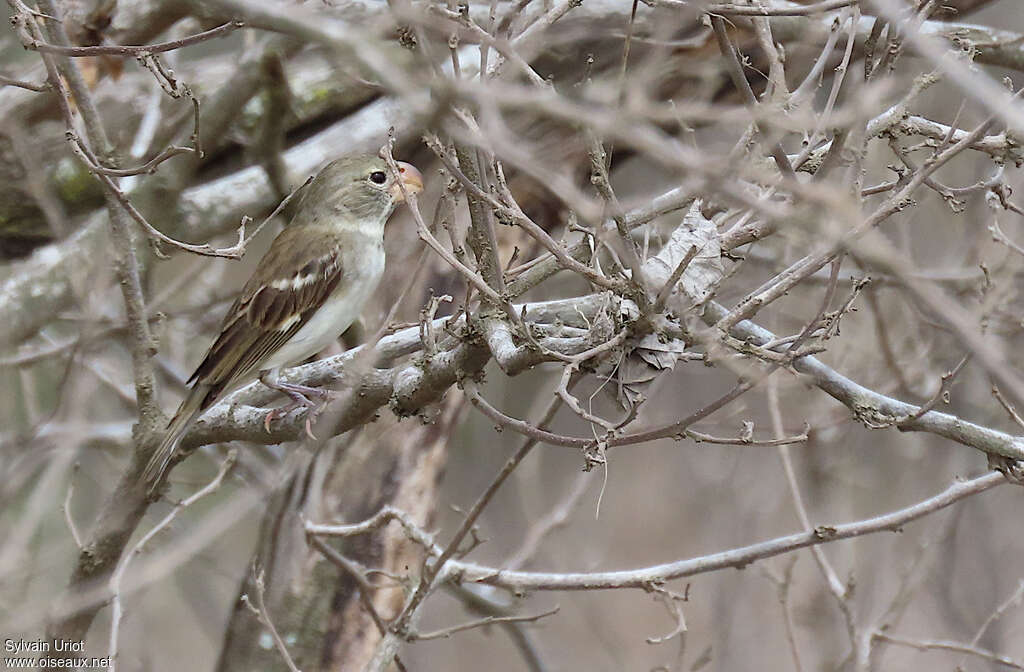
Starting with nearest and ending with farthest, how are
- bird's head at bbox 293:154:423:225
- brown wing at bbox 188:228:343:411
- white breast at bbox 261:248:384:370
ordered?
brown wing at bbox 188:228:343:411
white breast at bbox 261:248:384:370
bird's head at bbox 293:154:423:225

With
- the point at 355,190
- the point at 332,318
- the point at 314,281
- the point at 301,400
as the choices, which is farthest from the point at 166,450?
Answer: the point at 355,190

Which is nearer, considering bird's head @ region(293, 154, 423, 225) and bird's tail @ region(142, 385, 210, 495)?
bird's tail @ region(142, 385, 210, 495)

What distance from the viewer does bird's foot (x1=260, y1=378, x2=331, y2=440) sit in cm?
410

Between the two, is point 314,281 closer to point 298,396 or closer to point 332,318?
point 332,318

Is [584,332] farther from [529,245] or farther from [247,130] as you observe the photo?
[247,130]

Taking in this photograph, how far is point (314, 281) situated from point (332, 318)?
232mm

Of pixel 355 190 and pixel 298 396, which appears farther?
pixel 355 190

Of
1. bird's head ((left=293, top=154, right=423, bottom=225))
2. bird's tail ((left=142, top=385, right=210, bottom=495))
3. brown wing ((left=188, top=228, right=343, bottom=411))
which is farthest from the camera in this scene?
bird's head ((left=293, top=154, right=423, bottom=225))

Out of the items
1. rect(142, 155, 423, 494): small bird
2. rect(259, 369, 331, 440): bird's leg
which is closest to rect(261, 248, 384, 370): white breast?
rect(142, 155, 423, 494): small bird

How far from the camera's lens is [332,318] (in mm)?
5188

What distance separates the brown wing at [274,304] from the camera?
502cm

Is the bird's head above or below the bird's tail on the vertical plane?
above

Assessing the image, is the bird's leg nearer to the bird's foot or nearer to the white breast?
the bird's foot

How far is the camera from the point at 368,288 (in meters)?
5.26
